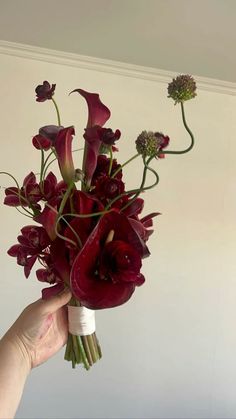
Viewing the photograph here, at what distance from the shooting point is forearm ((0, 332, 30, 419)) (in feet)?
2.50

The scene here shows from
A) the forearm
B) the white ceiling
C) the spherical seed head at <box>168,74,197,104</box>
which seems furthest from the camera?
the white ceiling

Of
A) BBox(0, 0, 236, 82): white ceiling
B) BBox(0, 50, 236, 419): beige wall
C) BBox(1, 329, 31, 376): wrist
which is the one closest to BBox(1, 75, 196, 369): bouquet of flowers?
BBox(1, 329, 31, 376): wrist

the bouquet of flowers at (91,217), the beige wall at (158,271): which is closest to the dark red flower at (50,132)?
the bouquet of flowers at (91,217)

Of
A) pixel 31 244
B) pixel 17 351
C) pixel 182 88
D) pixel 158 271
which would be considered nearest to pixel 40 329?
pixel 17 351

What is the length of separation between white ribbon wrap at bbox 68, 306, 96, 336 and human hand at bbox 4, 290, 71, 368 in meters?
0.03

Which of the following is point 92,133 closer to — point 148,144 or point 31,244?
point 148,144

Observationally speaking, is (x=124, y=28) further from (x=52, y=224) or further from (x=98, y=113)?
(x=52, y=224)

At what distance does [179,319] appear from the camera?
1.66 meters

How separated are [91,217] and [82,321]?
0.78 ft

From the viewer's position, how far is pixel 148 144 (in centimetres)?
63

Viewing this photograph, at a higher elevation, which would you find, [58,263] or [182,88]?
[182,88]

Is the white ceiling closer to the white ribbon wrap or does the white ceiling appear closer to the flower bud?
the flower bud

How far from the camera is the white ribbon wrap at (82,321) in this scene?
0.78 metres

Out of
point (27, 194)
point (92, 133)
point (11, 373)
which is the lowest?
point (11, 373)
